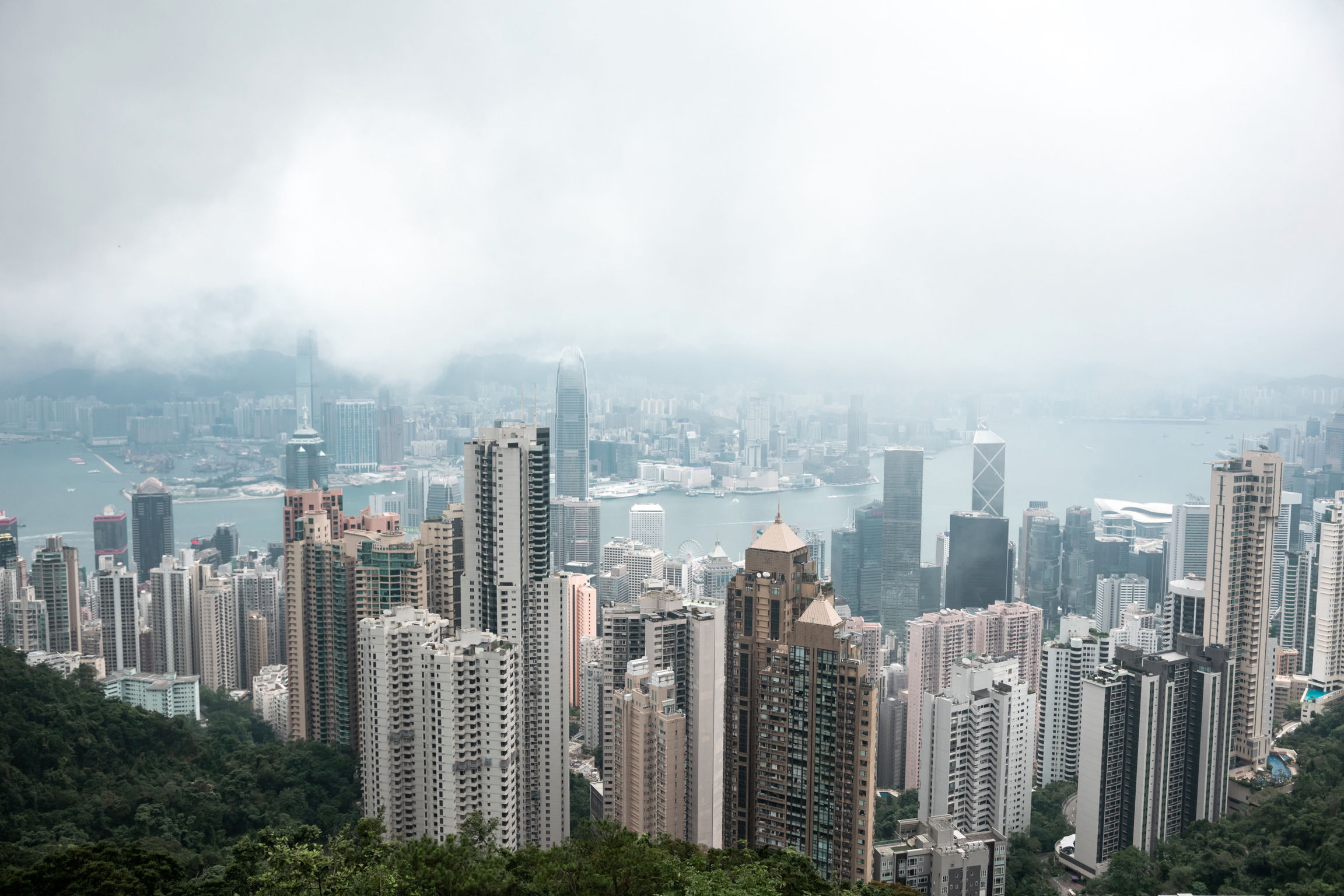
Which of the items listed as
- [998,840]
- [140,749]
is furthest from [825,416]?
[140,749]

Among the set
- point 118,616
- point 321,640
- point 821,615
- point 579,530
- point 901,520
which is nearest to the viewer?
point 821,615

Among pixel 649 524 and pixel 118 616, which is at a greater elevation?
pixel 649 524

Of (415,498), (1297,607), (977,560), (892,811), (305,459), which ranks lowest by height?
(892,811)

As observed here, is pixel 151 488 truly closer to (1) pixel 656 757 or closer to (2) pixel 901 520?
(1) pixel 656 757

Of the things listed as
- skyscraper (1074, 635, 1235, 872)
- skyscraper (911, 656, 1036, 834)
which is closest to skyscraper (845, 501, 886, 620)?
skyscraper (911, 656, 1036, 834)

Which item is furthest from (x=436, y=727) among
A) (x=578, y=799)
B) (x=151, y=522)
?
(x=151, y=522)

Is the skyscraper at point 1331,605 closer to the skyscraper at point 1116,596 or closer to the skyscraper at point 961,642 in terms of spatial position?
the skyscraper at point 1116,596

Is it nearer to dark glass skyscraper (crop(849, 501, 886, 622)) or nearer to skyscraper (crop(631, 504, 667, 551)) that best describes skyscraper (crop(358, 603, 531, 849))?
dark glass skyscraper (crop(849, 501, 886, 622))
